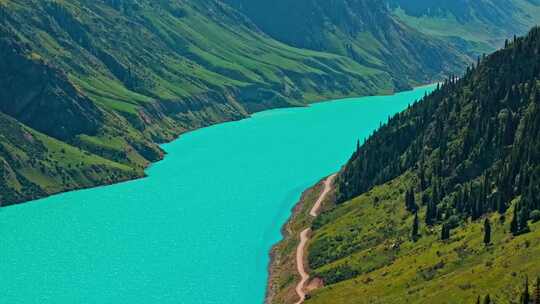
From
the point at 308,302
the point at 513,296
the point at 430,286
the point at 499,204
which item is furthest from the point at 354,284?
the point at 513,296

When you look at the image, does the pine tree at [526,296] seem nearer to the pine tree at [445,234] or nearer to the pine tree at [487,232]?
the pine tree at [487,232]

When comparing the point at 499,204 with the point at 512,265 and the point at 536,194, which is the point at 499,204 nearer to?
the point at 536,194

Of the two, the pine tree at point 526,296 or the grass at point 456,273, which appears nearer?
the pine tree at point 526,296

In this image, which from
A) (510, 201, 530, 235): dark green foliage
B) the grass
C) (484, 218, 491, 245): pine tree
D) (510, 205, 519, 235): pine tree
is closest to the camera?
the grass

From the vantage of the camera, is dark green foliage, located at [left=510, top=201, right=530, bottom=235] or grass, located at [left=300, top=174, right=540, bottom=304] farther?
dark green foliage, located at [left=510, top=201, right=530, bottom=235]

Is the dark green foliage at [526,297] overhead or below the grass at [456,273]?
below

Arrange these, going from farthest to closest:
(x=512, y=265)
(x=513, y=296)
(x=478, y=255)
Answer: (x=478, y=255), (x=512, y=265), (x=513, y=296)

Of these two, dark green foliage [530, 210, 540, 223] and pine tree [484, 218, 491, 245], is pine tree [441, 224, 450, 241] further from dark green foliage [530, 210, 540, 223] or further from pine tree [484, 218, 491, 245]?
dark green foliage [530, 210, 540, 223]

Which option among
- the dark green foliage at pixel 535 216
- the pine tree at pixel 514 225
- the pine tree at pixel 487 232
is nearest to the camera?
the pine tree at pixel 514 225

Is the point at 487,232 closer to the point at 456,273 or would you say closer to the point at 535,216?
the point at 535,216

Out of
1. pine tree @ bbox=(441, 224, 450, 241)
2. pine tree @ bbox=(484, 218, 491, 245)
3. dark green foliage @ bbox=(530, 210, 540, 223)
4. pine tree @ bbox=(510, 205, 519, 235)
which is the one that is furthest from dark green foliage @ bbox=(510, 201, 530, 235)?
pine tree @ bbox=(441, 224, 450, 241)

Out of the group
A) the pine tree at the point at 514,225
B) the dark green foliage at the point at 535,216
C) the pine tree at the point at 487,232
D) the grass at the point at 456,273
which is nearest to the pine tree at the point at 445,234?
the grass at the point at 456,273
